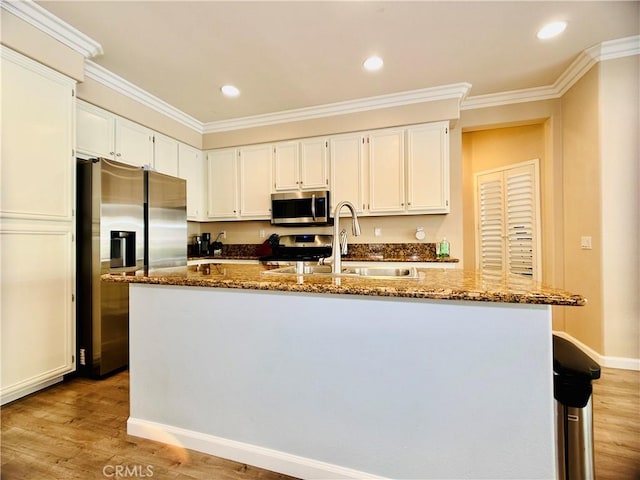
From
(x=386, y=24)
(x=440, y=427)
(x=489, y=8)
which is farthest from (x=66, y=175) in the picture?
(x=489, y=8)

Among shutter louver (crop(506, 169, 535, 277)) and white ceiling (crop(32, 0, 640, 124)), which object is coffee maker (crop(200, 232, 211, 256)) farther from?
shutter louver (crop(506, 169, 535, 277))

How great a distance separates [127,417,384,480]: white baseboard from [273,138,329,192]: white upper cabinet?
2.82 m

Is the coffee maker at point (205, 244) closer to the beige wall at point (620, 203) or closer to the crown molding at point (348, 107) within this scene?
the crown molding at point (348, 107)

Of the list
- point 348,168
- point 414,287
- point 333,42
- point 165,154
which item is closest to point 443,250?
point 348,168

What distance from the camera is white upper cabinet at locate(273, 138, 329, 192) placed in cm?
379

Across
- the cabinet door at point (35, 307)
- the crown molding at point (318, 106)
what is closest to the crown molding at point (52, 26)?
the crown molding at point (318, 106)

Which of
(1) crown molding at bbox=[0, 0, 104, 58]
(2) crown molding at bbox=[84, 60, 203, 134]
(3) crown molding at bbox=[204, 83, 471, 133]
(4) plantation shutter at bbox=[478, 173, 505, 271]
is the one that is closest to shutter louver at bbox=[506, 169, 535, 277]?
(4) plantation shutter at bbox=[478, 173, 505, 271]

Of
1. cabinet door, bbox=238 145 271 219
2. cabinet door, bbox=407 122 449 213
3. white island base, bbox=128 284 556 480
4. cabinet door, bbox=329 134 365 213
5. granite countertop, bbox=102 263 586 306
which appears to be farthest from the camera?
cabinet door, bbox=238 145 271 219

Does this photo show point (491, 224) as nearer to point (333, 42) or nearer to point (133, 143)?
point (333, 42)

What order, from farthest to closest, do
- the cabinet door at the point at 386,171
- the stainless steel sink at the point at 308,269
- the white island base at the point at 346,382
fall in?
the cabinet door at the point at 386,171 → the stainless steel sink at the point at 308,269 → the white island base at the point at 346,382

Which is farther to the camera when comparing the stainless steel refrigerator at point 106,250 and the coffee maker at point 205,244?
the coffee maker at point 205,244

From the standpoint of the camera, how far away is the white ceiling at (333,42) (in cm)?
210

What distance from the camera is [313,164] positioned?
382cm

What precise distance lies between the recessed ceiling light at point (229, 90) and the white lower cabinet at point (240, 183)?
81cm
